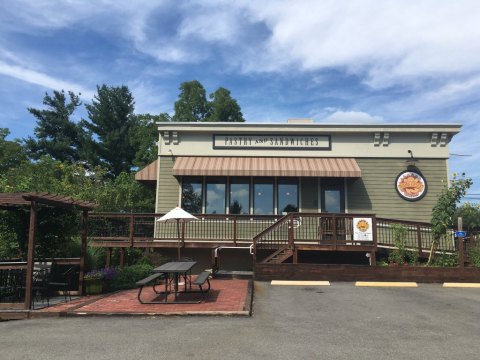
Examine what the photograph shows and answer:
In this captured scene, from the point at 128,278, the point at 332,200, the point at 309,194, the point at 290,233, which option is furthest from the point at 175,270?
the point at 332,200

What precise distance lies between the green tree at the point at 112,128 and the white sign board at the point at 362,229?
101 feet

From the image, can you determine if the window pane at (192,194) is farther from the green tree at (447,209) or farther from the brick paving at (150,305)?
the green tree at (447,209)

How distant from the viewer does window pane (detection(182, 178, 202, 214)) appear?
16.1m

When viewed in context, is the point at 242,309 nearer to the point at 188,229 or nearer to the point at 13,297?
the point at 13,297

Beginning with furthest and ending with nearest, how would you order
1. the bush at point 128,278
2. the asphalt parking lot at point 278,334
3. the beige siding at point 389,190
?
the beige siding at point 389,190
the bush at point 128,278
the asphalt parking lot at point 278,334

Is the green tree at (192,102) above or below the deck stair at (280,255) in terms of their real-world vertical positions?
above

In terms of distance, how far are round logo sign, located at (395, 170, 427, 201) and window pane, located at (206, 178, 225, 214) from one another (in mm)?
6536

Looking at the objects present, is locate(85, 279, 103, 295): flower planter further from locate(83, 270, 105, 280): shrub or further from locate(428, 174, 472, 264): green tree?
locate(428, 174, 472, 264): green tree

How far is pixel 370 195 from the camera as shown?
15773mm

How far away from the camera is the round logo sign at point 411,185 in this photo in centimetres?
1567

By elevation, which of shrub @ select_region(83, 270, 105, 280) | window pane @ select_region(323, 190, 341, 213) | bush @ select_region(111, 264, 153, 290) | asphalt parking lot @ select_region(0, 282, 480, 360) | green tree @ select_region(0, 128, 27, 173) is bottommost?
asphalt parking lot @ select_region(0, 282, 480, 360)

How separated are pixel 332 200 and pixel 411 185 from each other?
9.73 ft

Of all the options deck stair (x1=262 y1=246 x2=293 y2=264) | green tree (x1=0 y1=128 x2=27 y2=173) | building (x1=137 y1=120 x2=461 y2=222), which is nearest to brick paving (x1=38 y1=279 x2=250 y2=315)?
deck stair (x1=262 y1=246 x2=293 y2=264)

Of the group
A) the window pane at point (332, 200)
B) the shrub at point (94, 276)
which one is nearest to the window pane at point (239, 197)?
the window pane at point (332, 200)
